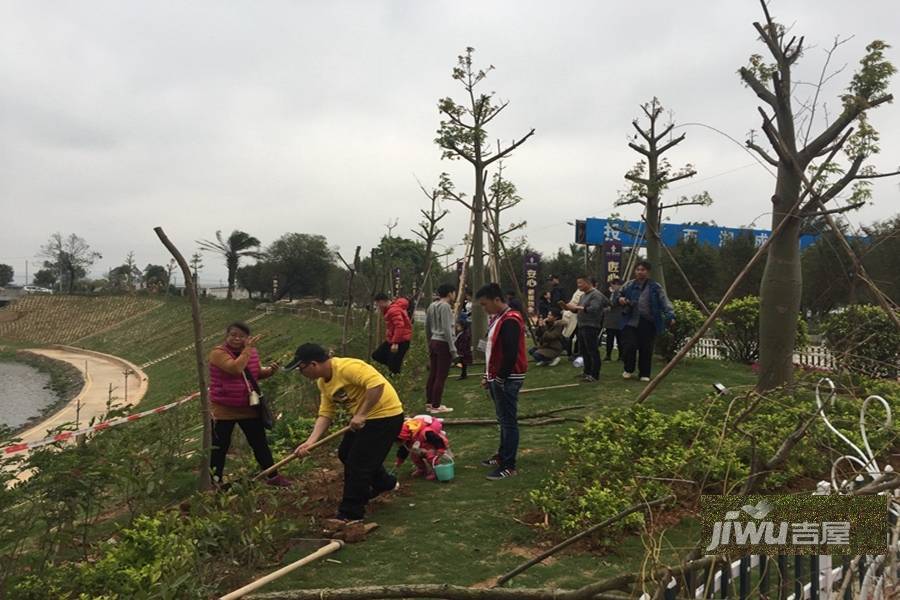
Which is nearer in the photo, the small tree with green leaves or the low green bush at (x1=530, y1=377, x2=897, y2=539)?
the low green bush at (x1=530, y1=377, x2=897, y2=539)

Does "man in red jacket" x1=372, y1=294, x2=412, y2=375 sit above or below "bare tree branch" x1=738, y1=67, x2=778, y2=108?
below

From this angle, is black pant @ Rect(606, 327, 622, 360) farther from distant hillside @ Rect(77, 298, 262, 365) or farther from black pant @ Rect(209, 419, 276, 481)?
distant hillside @ Rect(77, 298, 262, 365)

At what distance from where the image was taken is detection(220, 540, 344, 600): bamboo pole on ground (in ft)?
9.76

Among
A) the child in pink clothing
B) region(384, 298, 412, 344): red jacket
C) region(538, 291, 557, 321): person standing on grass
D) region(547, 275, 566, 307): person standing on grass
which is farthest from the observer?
region(538, 291, 557, 321): person standing on grass

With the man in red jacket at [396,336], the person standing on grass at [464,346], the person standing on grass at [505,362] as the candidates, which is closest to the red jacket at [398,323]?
the man in red jacket at [396,336]

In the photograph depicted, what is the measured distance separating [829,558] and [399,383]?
681cm

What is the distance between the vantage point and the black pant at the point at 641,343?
7910 mm

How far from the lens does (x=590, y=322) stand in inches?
331

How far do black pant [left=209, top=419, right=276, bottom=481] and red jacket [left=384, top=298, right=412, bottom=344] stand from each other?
3.21 m

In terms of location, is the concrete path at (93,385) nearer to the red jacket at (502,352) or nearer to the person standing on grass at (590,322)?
the person standing on grass at (590,322)

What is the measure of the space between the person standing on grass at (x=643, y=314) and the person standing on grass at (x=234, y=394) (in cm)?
482

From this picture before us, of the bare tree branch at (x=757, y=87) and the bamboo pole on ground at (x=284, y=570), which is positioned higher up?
the bare tree branch at (x=757, y=87)

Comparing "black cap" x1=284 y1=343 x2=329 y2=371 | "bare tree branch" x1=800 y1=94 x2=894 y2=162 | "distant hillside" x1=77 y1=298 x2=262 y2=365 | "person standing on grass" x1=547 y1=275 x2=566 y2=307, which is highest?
"bare tree branch" x1=800 y1=94 x2=894 y2=162

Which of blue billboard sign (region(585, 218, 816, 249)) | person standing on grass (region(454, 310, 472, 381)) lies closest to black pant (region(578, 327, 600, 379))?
person standing on grass (region(454, 310, 472, 381))
